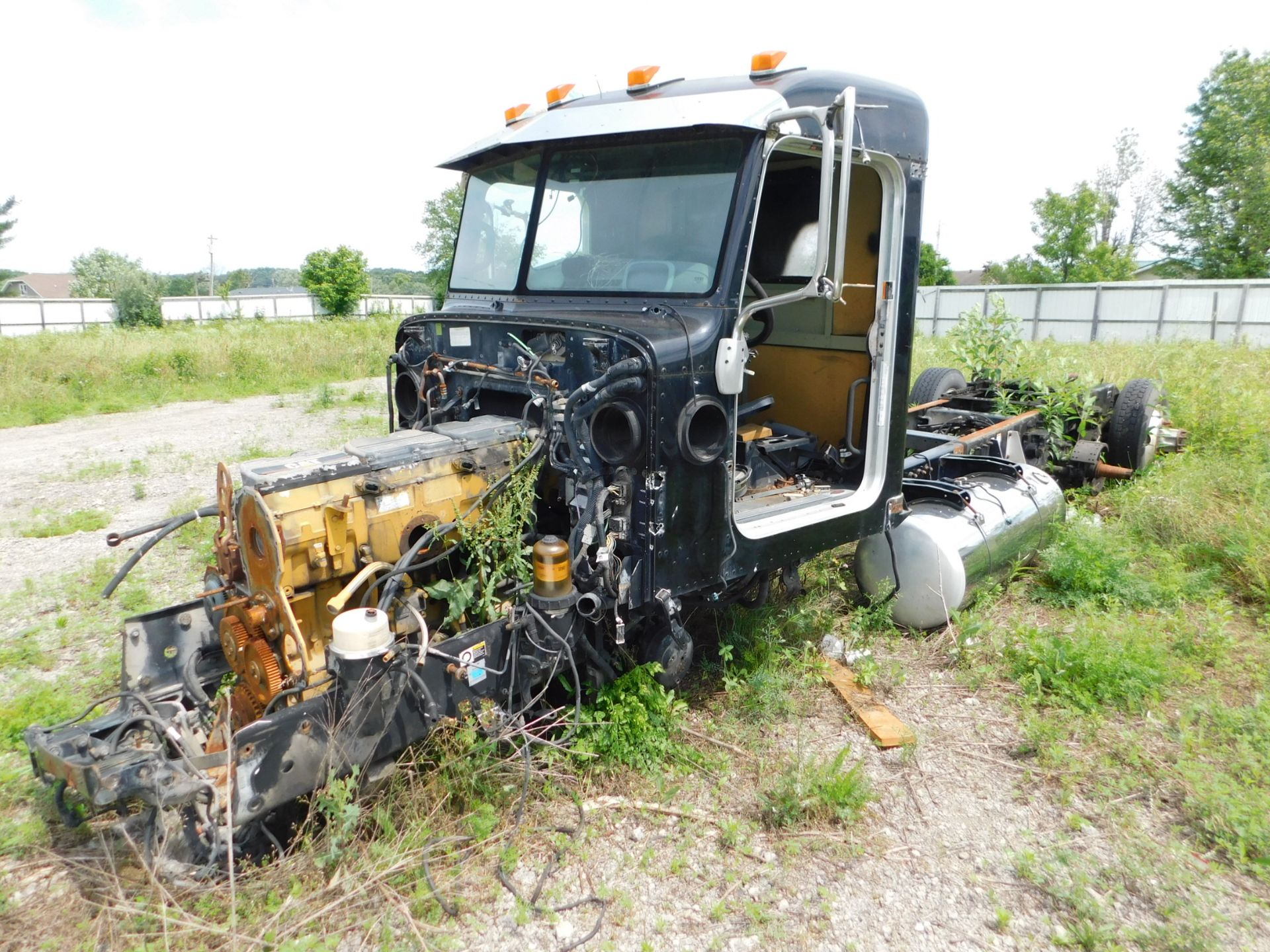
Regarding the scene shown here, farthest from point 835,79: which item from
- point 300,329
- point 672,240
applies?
point 300,329

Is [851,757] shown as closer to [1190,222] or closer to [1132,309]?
[1132,309]

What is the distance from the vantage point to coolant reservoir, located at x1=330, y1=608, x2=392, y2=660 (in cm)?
286

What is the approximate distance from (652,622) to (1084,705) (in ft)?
7.18

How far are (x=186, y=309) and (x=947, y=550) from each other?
42.8 meters

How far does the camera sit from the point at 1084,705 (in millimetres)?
4098

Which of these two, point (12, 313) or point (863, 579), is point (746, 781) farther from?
point (12, 313)

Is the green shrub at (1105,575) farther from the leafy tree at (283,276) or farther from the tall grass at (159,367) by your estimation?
the leafy tree at (283,276)

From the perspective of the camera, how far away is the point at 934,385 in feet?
27.6

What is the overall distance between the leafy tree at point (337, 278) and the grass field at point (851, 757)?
111ft

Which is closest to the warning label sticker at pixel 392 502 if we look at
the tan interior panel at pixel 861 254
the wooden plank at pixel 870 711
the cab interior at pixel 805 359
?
the cab interior at pixel 805 359

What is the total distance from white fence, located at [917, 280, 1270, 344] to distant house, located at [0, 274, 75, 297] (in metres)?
63.7

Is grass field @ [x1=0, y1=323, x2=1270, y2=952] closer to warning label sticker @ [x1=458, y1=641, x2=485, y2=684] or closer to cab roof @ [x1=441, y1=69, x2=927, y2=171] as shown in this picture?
warning label sticker @ [x1=458, y1=641, x2=485, y2=684]

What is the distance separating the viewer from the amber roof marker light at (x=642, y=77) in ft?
13.3

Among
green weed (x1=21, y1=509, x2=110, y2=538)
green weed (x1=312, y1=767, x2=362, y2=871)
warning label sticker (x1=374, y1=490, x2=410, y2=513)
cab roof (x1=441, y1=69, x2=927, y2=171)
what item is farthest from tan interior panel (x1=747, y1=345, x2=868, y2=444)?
green weed (x1=21, y1=509, x2=110, y2=538)
